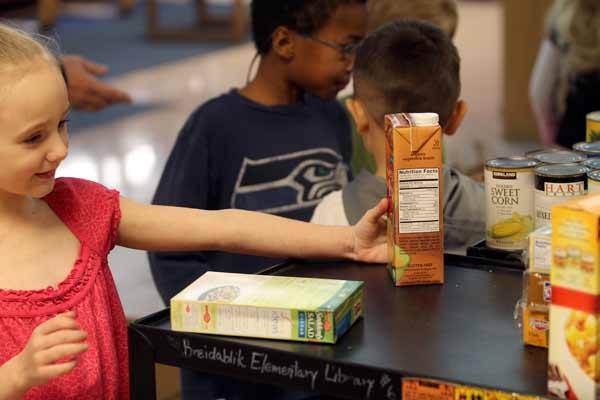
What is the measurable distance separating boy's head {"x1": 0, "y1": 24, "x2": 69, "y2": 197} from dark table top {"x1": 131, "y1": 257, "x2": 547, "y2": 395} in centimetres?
29

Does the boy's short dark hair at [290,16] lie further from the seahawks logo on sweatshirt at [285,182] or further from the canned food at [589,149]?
the canned food at [589,149]

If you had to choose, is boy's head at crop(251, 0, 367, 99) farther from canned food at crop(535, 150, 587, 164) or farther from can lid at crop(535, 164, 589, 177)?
can lid at crop(535, 164, 589, 177)

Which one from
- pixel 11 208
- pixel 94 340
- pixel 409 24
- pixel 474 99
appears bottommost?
pixel 474 99

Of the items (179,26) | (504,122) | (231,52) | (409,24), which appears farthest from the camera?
(179,26)

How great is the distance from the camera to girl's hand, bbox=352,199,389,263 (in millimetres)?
1880

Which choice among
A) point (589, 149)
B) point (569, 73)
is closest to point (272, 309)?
point (589, 149)

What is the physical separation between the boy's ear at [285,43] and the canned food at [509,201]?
38.5 inches

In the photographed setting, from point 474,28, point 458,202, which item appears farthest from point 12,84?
point 474,28

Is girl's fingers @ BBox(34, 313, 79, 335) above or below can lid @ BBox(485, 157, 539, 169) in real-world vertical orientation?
below

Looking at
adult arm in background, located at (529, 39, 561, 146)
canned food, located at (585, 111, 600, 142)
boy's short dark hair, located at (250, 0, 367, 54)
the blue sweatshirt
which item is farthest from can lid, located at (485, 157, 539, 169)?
adult arm in background, located at (529, 39, 561, 146)

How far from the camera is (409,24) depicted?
2.26m

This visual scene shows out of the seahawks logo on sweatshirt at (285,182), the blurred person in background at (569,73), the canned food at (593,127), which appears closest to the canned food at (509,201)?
the canned food at (593,127)

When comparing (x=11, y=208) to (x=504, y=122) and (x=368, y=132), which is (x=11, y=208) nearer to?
(x=368, y=132)

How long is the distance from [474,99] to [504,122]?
1166 millimetres
